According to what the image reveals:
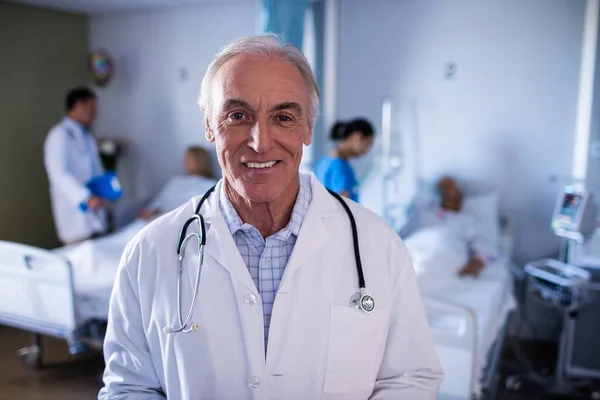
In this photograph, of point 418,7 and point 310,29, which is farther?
point 310,29

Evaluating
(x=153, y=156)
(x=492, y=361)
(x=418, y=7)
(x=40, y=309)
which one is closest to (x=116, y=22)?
(x=153, y=156)

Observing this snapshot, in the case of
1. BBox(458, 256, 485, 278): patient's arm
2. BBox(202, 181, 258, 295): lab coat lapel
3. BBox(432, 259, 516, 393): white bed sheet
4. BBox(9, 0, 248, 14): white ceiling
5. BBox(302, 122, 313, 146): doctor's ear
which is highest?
BBox(9, 0, 248, 14): white ceiling

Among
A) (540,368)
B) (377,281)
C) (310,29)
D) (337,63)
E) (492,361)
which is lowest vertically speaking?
(540,368)

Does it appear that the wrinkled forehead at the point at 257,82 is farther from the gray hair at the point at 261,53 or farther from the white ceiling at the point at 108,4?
the white ceiling at the point at 108,4

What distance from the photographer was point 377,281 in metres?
1.10

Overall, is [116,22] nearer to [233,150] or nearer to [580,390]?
[233,150]

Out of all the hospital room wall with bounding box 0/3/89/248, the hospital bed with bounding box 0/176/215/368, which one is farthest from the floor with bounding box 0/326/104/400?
the hospital room wall with bounding box 0/3/89/248

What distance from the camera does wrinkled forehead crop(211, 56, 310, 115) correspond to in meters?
1.01

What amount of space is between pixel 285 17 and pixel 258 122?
Answer: 2.38 m

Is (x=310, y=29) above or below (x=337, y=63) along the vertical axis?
above

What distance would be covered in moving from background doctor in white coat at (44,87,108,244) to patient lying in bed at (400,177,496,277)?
216 cm

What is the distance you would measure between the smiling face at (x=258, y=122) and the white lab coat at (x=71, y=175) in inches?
107

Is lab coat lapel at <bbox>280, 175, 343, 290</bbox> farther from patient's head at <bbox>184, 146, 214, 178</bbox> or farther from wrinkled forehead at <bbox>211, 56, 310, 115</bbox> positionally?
patient's head at <bbox>184, 146, 214, 178</bbox>

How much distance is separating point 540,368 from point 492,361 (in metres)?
1.01
